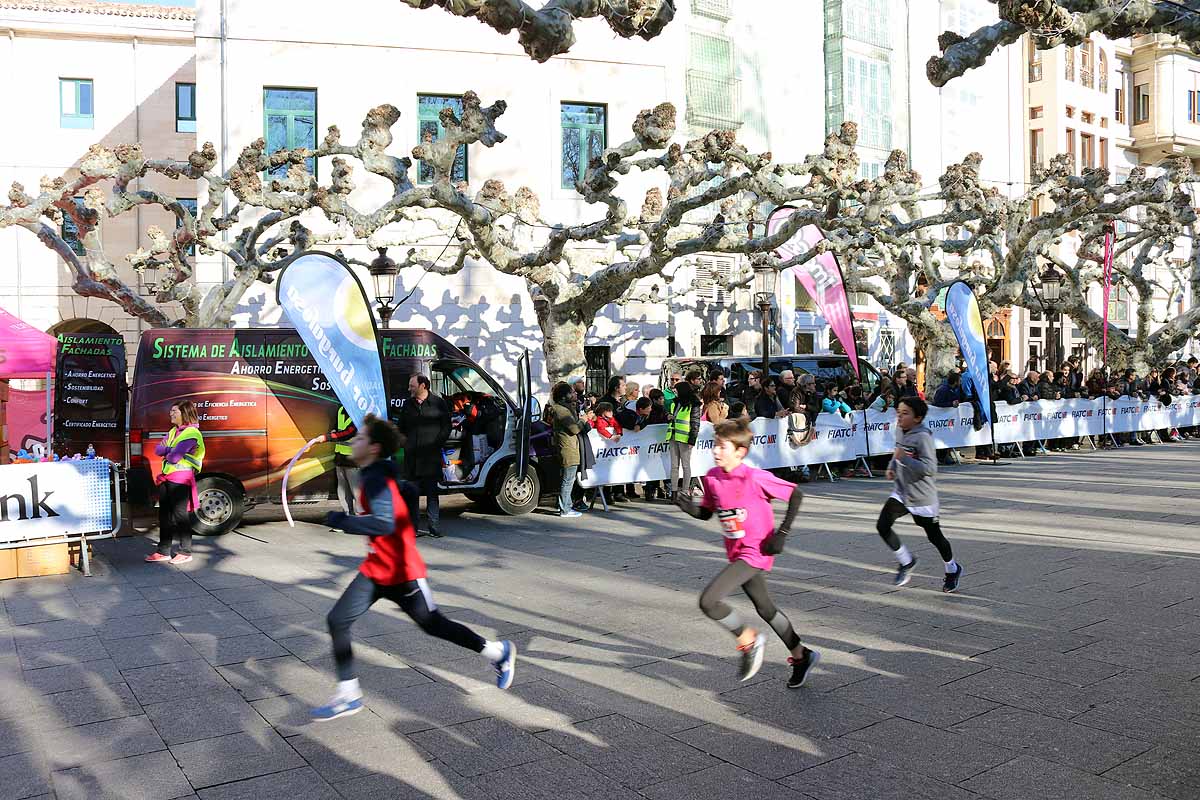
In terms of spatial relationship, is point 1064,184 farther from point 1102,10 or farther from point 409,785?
point 409,785

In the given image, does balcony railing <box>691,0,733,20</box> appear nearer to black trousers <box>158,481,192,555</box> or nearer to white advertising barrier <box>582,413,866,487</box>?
white advertising barrier <box>582,413,866,487</box>

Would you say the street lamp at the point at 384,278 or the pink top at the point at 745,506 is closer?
the pink top at the point at 745,506

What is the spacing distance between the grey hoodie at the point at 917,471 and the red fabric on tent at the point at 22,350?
979 cm

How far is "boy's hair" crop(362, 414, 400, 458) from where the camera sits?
6055mm

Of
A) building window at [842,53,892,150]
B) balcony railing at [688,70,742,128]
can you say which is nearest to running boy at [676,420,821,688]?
balcony railing at [688,70,742,128]

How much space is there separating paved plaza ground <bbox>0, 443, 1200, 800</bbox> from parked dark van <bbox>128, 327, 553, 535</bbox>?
1511 mm

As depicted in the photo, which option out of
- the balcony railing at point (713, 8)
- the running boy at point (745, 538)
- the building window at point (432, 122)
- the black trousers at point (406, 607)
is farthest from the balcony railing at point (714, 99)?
the black trousers at point (406, 607)

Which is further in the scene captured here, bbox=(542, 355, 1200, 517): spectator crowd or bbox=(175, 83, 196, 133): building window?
bbox=(175, 83, 196, 133): building window

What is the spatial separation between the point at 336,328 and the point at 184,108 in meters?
23.5

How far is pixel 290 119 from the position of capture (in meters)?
25.2

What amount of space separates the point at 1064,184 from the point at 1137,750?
66.6ft

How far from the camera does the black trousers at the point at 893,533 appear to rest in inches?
336

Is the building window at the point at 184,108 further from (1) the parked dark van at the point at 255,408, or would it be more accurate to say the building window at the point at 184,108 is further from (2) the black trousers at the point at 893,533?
(2) the black trousers at the point at 893,533

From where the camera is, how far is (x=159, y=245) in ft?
69.8
